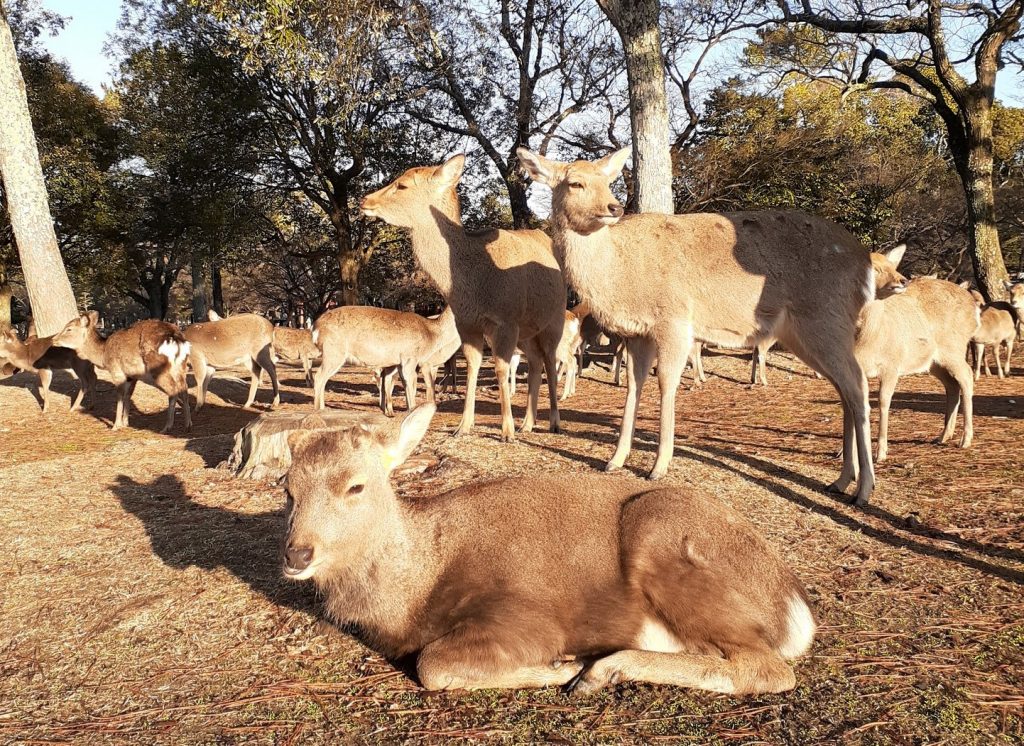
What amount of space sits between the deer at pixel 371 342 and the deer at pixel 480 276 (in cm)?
395

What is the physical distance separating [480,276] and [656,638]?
19.0 ft

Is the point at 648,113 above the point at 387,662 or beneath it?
above

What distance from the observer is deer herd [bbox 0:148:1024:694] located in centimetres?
325

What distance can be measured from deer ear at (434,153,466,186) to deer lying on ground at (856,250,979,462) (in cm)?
514

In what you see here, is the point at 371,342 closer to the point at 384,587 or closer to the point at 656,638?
the point at 384,587

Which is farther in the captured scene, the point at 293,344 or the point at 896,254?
the point at 293,344

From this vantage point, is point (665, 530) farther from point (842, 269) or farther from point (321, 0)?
point (321, 0)

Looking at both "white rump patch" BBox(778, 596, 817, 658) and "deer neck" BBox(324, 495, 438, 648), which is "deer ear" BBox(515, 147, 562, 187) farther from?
"white rump patch" BBox(778, 596, 817, 658)

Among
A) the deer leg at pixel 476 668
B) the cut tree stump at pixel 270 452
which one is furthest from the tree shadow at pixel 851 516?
the deer leg at pixel 476 668

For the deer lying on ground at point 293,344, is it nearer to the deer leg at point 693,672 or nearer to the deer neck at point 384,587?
the deer neck at point 384,587

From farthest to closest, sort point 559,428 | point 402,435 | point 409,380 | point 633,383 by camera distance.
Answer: point 409,380, point 559,428, point 633,383, point 402,435

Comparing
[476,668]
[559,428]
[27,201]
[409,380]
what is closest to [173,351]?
[409,380]

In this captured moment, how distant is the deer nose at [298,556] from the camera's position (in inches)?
123

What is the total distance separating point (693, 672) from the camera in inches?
122
